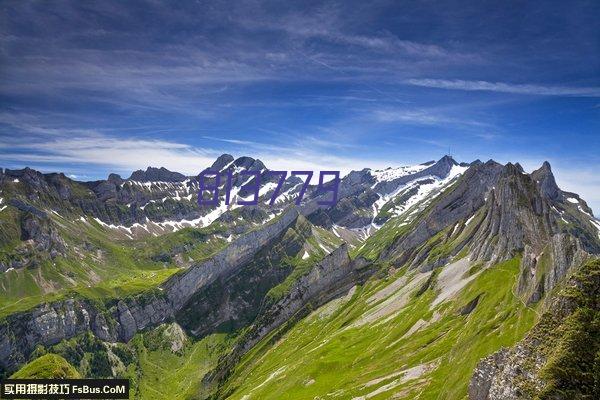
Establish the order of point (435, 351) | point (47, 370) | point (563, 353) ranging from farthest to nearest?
Result: 1. point (435, 351)
2. point (47, 370)
3. point (563, 353)

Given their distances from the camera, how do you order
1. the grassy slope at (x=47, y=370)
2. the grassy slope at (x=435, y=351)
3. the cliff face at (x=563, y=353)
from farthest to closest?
the grassy slope at (x=435, y=351) → the grassy slope at (x=47, y=370) → the cliff face at (x=563, y=353)

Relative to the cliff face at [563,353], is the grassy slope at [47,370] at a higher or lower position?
lower

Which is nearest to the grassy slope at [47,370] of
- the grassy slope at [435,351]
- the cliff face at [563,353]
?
the cliff face at [563,353]

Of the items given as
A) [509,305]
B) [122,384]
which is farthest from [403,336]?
[122,384]

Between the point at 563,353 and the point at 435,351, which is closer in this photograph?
the point at 563,353

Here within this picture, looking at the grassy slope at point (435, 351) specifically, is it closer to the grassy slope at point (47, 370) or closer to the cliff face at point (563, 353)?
the cliff face at point (563, 353)

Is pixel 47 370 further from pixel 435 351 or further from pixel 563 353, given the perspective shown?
pixel 435 351

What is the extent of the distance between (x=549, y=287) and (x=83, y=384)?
101 m

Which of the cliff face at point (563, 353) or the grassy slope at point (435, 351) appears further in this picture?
the grassy slope at point (435, 351)

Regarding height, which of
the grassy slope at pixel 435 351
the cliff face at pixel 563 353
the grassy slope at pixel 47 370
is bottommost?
the grassy slope at pixel 435 351

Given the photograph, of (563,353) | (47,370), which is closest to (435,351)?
(563,353)

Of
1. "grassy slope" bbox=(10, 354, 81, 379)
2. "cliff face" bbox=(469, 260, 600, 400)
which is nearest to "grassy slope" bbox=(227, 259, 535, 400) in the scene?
"cliff face" bbox=(469, 260, 600, 400)

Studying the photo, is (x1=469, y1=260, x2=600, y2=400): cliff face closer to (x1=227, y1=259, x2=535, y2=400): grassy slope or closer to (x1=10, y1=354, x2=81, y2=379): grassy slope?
(x1=227, y1=259, x2=535, y2=400): grassy slope

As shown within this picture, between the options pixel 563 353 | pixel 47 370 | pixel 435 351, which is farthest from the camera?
pixel 435 351
